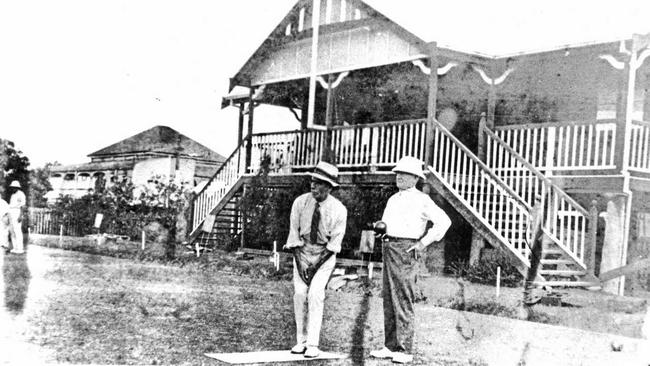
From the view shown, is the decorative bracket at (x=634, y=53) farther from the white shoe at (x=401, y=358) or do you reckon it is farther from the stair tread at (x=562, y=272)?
the white shoe at (x=401, y=358)

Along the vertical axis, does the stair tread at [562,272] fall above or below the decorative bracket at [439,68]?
below

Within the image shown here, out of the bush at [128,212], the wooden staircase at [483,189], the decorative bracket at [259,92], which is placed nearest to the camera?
the wooden staircase at [483,189]

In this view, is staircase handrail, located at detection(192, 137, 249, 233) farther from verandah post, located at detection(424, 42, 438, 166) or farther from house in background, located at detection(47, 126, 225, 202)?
house in background, located at detection(47, 126, 225, 202)

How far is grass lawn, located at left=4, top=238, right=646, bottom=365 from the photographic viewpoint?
7.74 m

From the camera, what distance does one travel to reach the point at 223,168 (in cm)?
2216

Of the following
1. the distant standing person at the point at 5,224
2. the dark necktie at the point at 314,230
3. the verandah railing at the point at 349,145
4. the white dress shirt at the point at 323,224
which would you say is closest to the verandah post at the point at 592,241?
the verandah railing at the point at 349,145

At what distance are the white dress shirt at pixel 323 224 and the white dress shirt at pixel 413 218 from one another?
1.47 feet

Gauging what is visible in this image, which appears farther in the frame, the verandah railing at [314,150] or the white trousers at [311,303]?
the verandah railing at [314,150]

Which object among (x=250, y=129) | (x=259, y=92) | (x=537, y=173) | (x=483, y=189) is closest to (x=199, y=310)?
(x=483, y=189)

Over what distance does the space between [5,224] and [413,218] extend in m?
14.3

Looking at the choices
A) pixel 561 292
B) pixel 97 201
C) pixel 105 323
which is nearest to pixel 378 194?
pixel 561 292

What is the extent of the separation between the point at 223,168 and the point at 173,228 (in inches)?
141

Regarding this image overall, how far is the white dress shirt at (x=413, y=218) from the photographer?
7.67 metres

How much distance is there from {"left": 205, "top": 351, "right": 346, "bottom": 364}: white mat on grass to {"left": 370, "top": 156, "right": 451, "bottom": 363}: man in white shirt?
51 centimetres
